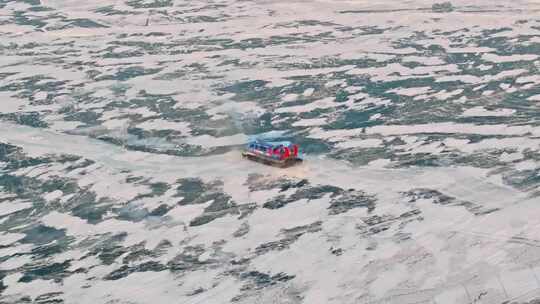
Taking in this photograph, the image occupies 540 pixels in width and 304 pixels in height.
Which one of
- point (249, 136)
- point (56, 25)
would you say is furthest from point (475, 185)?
point (56, 25)

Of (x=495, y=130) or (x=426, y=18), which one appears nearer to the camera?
(x=495, y=130)

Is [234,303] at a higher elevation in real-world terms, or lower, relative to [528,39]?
lower

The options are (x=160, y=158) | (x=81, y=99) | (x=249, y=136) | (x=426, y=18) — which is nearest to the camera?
(x=160, y=158)

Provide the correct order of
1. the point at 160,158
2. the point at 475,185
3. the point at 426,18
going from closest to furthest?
the point at 475,185
the point at 160,158
the point at 426,18

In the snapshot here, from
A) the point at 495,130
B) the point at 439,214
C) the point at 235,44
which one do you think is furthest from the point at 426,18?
the point at 439,214

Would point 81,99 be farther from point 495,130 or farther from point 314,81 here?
point 495,130

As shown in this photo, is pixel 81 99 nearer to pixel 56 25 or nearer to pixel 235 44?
pixel 235 44
